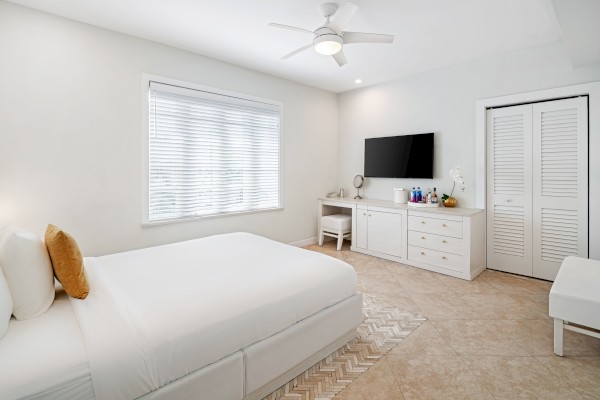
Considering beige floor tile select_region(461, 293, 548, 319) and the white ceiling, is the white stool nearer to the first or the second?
beige floor tile select_region(461, 293, 548, 319)

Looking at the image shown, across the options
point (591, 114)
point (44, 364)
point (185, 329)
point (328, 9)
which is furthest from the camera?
point (591, 114)

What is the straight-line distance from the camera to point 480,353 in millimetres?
2154

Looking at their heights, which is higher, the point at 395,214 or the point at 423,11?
the point at 423,11

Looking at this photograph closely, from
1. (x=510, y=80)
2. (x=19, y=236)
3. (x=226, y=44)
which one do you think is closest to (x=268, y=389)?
(x=19, y=236)

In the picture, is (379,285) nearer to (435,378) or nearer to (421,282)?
(421,282)

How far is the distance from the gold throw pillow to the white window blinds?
1.72 metres

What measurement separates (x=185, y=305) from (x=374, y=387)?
1.23m

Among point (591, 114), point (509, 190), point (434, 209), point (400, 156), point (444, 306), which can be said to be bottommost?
point (444, 306)

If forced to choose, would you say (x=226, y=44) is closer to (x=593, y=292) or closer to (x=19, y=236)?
(x=19, y=236)

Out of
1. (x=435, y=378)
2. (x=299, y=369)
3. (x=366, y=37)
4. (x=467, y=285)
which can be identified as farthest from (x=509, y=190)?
(x=299, y=369)

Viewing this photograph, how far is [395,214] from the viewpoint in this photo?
4.30m

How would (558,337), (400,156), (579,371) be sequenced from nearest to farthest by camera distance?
(579,371)
(558,337)
(400,156)

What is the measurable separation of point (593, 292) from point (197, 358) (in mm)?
2560

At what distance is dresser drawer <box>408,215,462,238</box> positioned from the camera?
12.1 feet
